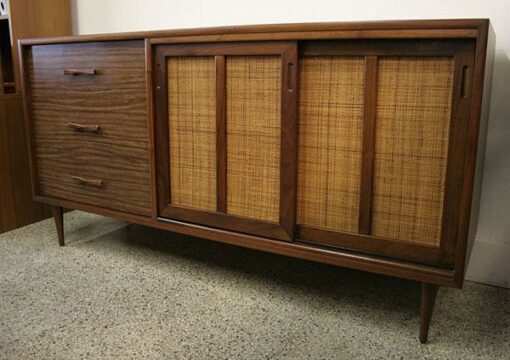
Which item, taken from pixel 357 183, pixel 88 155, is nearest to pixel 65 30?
pixel 88 155

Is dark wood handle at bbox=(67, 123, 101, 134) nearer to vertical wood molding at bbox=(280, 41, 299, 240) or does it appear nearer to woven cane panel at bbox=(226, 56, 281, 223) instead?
woven cane panel at bbox=(226, 56, 281, 223)

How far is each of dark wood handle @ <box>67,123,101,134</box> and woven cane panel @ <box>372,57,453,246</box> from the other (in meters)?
0.80

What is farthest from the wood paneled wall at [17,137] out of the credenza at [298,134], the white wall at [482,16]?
the white wall at [482,16]

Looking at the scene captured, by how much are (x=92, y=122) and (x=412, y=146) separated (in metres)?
0.89

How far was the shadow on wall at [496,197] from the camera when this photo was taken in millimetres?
1267

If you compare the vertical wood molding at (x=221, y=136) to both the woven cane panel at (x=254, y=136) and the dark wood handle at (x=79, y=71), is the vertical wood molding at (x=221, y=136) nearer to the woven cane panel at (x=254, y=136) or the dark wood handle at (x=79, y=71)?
the woven cane panel at (x=254, y=136)

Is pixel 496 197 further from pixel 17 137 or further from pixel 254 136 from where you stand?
pixel 17 137

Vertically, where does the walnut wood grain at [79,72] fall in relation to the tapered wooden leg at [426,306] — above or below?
above

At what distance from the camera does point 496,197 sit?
1327 mm

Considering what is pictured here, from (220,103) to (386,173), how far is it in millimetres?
422

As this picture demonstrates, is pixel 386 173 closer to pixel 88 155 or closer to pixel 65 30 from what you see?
pixel 88 155

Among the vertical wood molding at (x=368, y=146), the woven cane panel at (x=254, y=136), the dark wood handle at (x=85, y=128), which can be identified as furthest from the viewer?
the dark wood handle at (x=85, y=128)

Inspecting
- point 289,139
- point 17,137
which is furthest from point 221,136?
point 17,137

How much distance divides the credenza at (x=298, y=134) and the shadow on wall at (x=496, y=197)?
163mm
